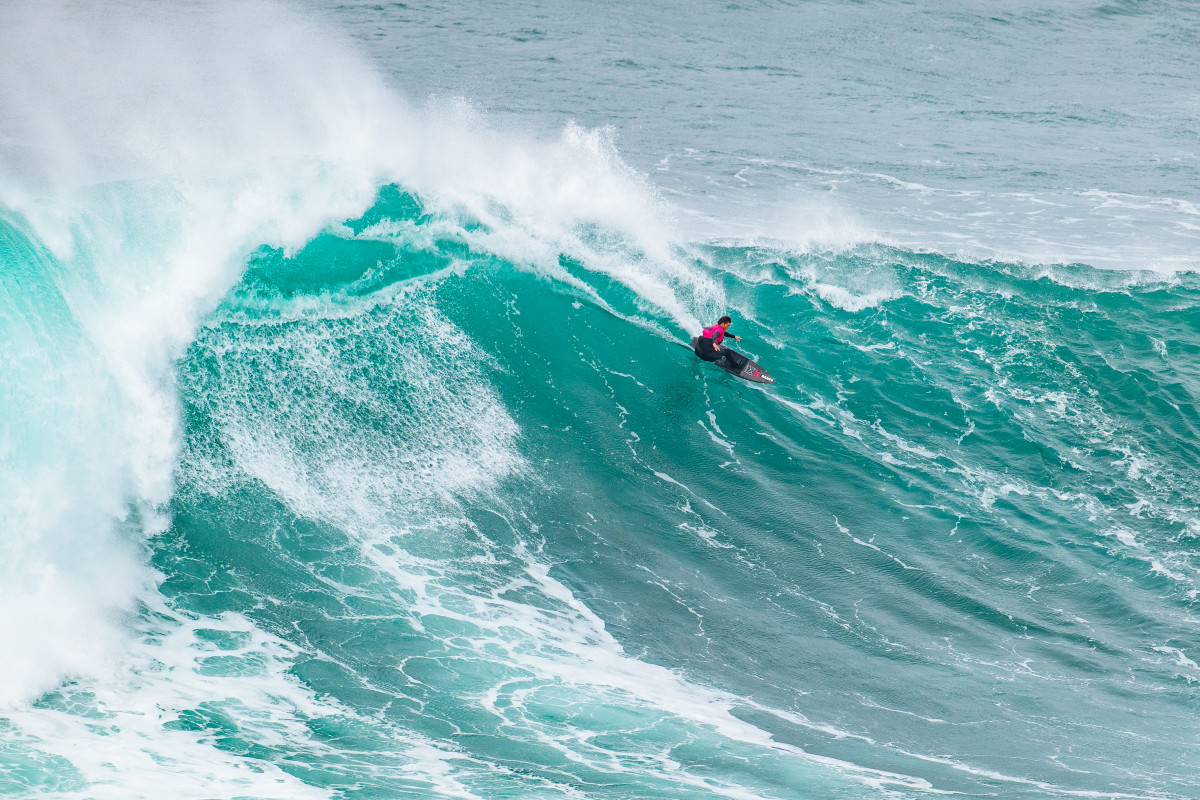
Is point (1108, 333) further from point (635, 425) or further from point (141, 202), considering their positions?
point (141, 202)

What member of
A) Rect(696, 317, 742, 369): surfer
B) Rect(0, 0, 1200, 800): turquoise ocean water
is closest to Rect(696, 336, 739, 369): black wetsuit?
Rect(696, 317, 742, 369): surfer

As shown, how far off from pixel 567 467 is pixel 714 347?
506 cm

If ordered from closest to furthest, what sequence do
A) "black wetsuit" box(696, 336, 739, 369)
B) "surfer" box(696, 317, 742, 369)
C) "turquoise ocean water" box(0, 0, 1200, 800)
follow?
"turquoise ocean water" box(0, 0, 1200, 800) < "surfer" box(696, 317, 742, 369) < "black wetsuit" box(696, 336, 739, 369)

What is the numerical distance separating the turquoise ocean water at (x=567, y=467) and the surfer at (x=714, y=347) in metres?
0.49

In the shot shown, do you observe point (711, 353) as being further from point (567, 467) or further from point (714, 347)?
point (567, 467)

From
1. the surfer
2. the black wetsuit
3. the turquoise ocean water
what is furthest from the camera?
the black wetsuit

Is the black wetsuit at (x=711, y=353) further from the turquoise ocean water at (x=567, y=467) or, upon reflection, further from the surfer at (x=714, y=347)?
the turquoise ocean water at (x=567, y=467)

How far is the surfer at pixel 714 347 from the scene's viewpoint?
71.4 feet

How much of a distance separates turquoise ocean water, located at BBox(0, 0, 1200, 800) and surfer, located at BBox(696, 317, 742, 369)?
1.62 ft

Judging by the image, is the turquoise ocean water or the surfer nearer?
the turquoise ocean water

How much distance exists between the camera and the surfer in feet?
71.4

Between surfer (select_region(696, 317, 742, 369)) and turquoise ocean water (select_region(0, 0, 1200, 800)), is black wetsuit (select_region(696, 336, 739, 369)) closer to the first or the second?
surfer (select_region(696, 317, 742, 369))

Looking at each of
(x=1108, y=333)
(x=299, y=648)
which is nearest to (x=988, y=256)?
(x=1108, y=333)

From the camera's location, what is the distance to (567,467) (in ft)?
62.6
